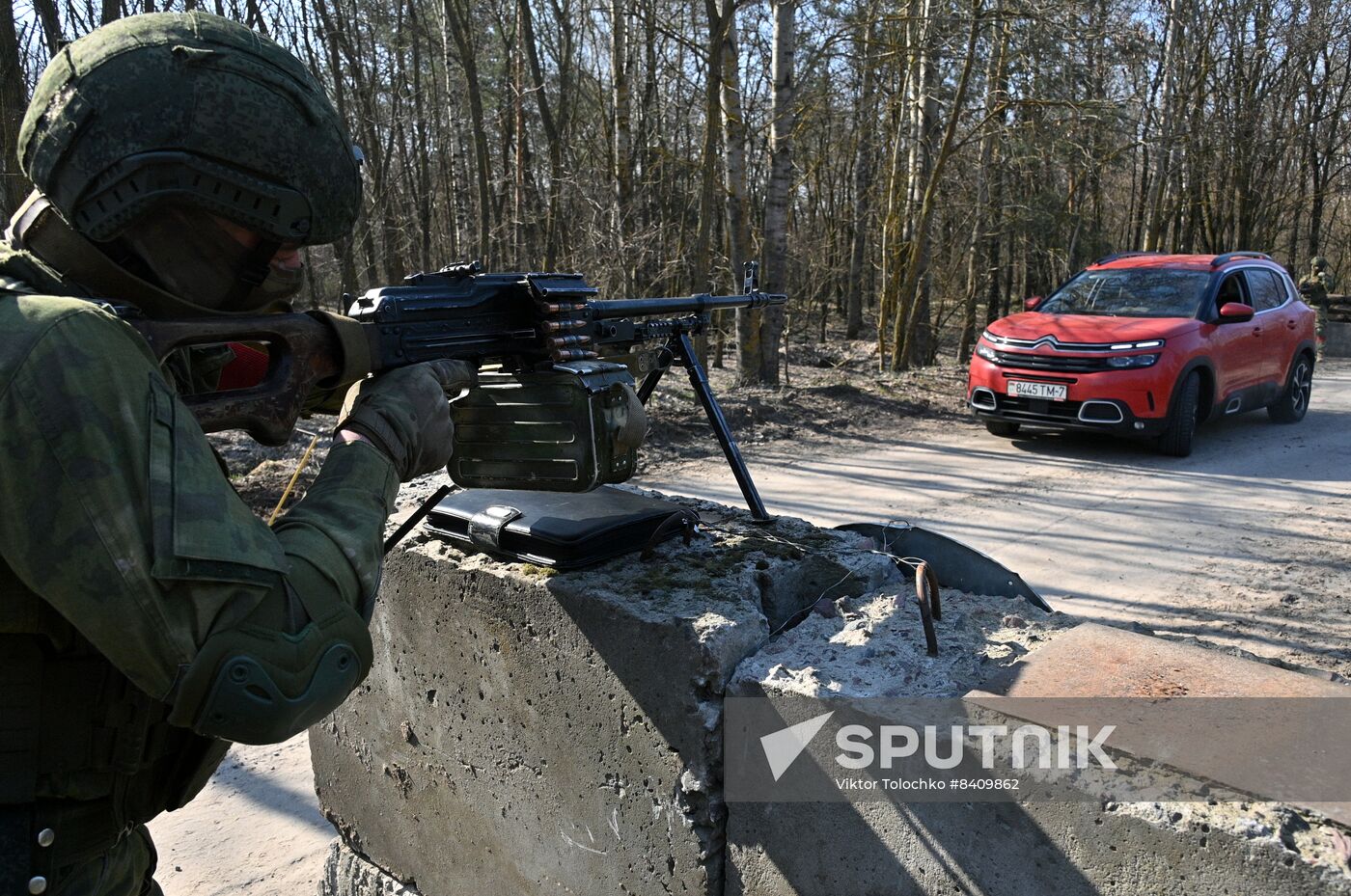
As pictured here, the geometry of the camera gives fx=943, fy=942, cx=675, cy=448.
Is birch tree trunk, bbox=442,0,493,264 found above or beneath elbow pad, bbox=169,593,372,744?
above

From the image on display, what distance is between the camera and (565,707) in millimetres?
2045

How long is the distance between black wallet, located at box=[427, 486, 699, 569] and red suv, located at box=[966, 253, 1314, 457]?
629cm

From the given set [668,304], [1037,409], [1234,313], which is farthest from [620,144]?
[668,304]

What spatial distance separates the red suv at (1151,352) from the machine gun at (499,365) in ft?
19.9

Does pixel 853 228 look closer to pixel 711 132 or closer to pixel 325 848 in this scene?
pixel 711 132

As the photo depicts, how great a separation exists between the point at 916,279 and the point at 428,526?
1106 centimetres

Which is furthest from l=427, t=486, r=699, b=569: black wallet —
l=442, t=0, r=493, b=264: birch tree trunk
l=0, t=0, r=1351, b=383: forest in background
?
l=442, t=0, r=493, b=264: birch tree trunk

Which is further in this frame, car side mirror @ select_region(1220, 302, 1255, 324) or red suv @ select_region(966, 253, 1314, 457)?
car side mirror @ select_region(1220, 302, 1255, 324)

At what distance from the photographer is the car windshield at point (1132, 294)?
8.32 m

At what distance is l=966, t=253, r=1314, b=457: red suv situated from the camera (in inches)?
298

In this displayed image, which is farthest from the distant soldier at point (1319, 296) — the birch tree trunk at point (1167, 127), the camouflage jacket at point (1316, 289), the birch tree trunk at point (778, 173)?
the birch tree trunk at point (778, 173)

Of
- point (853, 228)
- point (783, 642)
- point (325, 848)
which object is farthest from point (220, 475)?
point (853, 228)

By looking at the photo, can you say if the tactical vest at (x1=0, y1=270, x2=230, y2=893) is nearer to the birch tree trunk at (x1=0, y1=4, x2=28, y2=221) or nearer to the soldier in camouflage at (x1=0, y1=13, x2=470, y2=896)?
the soldier in camouflage at (x1=0, y1=13, x2=470, y2=896)

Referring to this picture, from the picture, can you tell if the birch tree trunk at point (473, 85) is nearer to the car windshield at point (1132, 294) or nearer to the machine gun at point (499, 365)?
the car windshield at point (1132, 294)
